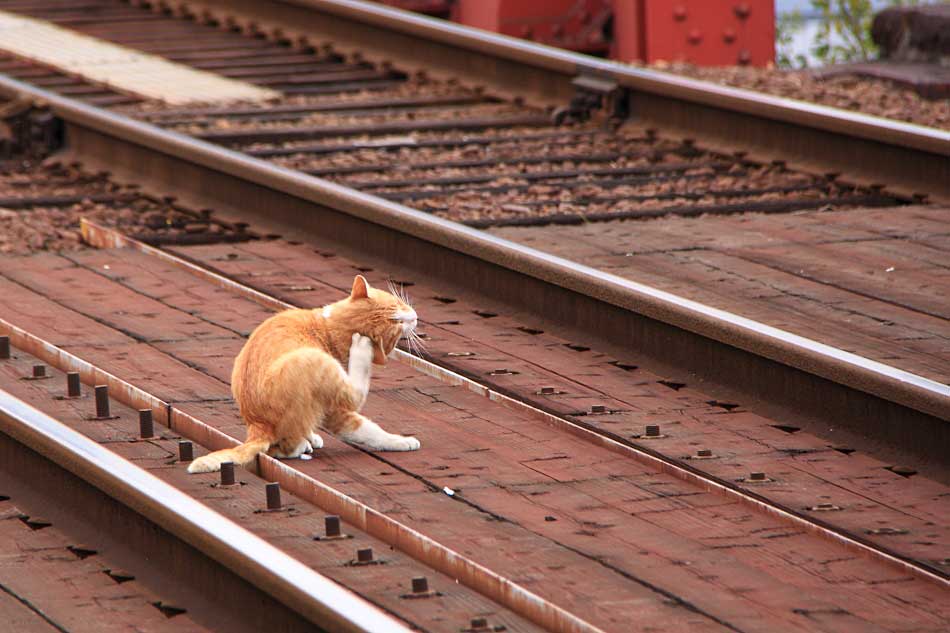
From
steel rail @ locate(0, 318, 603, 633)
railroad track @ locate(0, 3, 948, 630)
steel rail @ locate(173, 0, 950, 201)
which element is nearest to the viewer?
steel rail @ locate(0, 318, 603, 633)

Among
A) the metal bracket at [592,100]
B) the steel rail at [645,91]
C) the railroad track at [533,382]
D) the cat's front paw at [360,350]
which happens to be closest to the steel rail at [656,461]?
the railroad track at [533,382]


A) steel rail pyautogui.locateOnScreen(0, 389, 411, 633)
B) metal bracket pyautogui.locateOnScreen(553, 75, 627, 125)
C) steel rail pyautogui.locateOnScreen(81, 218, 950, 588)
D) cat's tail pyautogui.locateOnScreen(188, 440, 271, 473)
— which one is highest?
Answer: metal bracket pyautogui.locateOnScreen(553, 75, 627, 125)

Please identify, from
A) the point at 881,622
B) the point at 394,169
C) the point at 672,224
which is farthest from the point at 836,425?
the point at 394,169

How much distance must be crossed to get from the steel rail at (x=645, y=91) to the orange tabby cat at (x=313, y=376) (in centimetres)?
391

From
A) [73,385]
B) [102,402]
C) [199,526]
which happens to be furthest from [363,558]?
[73,385]

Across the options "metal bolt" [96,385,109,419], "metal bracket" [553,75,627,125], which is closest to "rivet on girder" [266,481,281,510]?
"metal bolt" [96,385,109,419]

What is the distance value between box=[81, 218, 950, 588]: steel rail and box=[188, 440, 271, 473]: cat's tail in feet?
3.21

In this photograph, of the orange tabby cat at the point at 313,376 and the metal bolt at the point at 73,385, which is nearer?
the orange tabby cat at the point at 313,376

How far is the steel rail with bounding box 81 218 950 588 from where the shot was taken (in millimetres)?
4012

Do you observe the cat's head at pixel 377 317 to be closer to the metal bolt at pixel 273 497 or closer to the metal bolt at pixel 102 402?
the metal bolt at pixel 273 497

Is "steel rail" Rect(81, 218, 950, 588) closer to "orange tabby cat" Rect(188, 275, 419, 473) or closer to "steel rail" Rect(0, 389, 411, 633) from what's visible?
"orange tabby cat" Rect(188, 275, 419, 473)

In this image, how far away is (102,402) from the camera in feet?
16.5

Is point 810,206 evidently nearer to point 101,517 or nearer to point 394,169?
point 394,169

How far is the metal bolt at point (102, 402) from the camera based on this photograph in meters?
5.02
